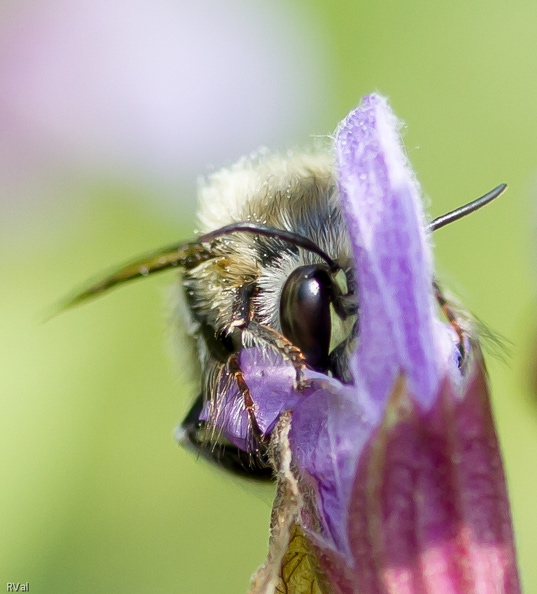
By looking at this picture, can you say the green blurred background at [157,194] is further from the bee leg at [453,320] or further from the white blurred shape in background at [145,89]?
the bee leg at [453,320]

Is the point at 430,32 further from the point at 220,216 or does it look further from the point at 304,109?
the point at 220,216

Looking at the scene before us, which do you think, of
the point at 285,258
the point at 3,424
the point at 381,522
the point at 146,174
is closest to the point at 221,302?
the point at 285,258

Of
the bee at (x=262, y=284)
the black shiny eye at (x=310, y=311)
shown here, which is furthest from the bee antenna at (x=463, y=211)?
the black shiny eye at (x=310, y=311)

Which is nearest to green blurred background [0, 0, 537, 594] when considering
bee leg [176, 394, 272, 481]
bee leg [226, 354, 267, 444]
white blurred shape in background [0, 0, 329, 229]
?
white blurred shape in background [0, 0, 329, 229]

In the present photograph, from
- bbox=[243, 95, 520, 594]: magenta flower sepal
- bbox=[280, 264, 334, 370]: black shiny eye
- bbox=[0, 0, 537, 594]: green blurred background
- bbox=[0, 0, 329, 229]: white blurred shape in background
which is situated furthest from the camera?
bbox=[0, 0, 329, 229]: white blurred shape in background

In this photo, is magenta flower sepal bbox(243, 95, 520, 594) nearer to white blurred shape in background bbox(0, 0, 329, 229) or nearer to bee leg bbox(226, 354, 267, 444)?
bee leg bbox(226, 354, 267, 444)
